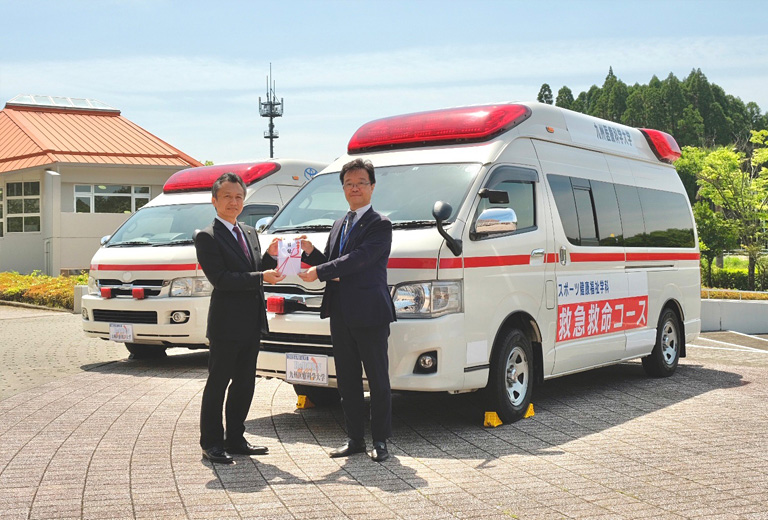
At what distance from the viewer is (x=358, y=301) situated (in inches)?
250

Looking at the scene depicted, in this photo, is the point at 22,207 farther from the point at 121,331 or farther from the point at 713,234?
the point at 713,234

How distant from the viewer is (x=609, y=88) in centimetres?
14425

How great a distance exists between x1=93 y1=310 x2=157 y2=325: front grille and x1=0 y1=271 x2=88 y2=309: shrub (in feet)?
37.2

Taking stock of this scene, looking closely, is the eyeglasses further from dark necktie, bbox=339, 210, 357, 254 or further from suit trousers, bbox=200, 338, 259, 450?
suit trousers, bbox=200, 338, 259, 450

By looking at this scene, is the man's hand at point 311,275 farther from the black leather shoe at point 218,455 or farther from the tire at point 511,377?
the tire at point 511,377

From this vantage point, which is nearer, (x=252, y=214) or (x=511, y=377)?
(x=511, y=377)

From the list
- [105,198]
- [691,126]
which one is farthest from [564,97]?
[105,198]

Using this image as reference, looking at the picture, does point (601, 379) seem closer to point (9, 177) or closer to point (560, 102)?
point (9, 177)

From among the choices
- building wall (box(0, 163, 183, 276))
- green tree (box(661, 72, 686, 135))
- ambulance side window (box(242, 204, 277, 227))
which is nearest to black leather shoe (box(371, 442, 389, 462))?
ambulance side window (box(242, 204, 277, 227))

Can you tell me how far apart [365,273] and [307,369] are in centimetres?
113

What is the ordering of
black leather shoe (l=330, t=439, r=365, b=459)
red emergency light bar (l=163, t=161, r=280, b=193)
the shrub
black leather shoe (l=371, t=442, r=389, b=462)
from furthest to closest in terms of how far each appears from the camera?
the shrub → red emergency light bar (l=163, t=161, r=280, b=193) → black leather shoe (l=330, t=439, r=365, b=459) → black leather shoe (l=371, t=442, r=389, b=462)

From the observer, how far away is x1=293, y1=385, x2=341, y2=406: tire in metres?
8.48

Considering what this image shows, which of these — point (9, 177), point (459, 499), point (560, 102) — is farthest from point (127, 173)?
point (560, 102)

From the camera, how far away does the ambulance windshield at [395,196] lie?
743 cm
